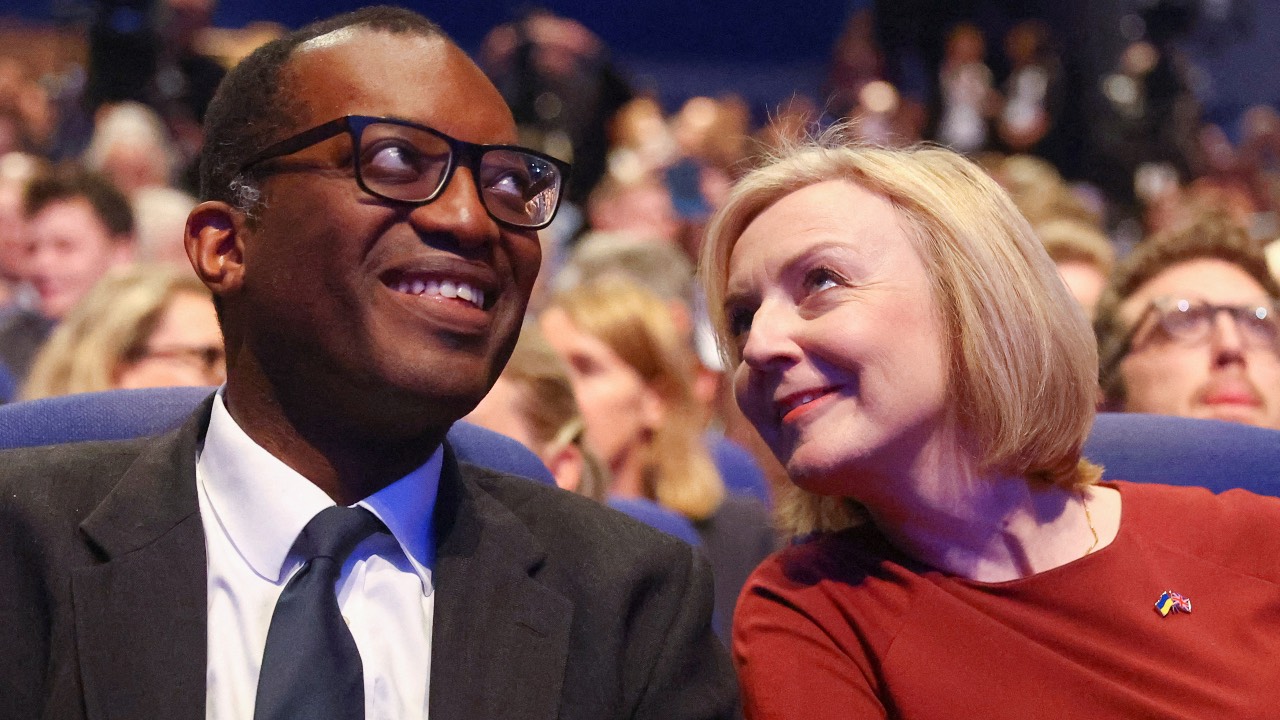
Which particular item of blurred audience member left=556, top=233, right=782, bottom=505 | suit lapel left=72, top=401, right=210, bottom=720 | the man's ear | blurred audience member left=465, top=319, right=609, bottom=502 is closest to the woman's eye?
the man's ear

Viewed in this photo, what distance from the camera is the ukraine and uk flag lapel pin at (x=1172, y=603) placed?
1892 mm

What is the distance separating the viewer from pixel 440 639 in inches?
64.2

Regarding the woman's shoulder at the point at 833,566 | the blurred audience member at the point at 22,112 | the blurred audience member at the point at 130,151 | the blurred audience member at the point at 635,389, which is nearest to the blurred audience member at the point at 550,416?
→ the blurred audience member at the point at 635,389

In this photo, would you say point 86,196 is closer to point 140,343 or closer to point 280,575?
point 140,343

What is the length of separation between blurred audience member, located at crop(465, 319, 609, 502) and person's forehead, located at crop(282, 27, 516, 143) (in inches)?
57.6

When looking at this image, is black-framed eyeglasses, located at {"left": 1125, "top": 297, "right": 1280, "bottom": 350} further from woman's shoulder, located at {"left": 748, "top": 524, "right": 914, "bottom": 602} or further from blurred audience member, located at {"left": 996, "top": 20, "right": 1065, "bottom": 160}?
blurred audience member, located at {"left": 996, "top": 20, "right": 1065, "bottom": 160}

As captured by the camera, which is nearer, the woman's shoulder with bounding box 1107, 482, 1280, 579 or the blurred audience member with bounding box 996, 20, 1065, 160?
the woman's shoulder with bounding box 1107, 482, 1280, 579

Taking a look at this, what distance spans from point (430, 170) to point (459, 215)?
0.07m

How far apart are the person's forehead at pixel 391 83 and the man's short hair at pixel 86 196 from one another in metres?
3.58

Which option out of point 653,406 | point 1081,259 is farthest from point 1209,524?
point 653,406

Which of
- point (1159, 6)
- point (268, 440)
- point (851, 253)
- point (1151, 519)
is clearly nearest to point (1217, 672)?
point (1151, 519)

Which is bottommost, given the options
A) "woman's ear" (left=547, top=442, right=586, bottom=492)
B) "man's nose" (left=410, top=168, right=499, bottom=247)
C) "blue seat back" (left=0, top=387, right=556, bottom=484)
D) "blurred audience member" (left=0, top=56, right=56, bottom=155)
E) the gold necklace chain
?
"blurred audience member" (left=0, top=56, right=56, bottom=155)

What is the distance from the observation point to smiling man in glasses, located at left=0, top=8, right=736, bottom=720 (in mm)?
1523

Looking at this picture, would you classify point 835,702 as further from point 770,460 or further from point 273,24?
point 273,24
